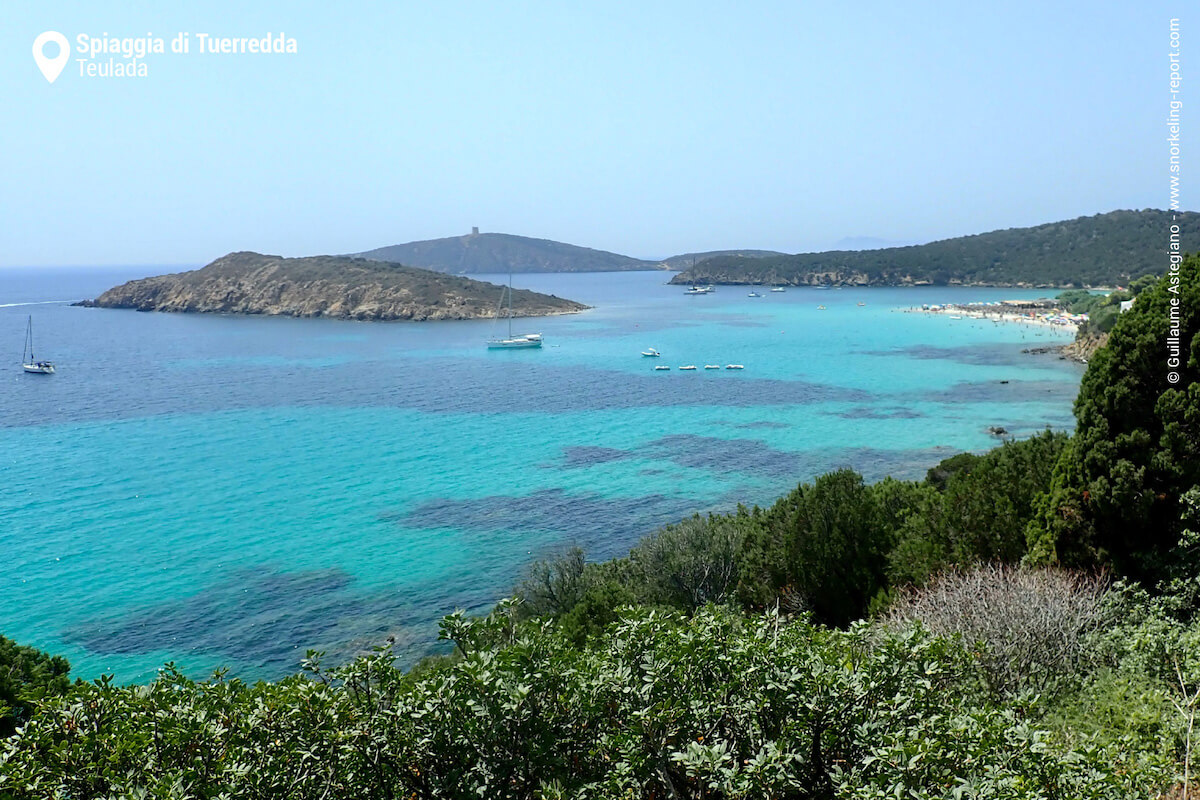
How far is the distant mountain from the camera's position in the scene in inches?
5822

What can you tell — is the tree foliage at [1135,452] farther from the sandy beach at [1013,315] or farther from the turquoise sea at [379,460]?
the sandy beach at [1013,315]

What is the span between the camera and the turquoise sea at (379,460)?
23.8m

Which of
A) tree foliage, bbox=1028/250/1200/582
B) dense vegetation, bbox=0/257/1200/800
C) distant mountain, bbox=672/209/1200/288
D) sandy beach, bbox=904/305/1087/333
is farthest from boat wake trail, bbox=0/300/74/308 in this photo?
dense vegetation, bbox=0/257/1200/800

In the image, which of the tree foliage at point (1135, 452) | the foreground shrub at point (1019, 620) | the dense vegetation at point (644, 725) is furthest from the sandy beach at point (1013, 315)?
the dense vegetation at point (644, 725)

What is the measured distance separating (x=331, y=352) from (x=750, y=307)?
84.0 meters

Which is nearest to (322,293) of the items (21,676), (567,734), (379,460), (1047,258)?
(379,460)

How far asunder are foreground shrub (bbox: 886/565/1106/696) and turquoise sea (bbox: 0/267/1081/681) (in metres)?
13.9

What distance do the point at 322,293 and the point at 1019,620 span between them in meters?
134

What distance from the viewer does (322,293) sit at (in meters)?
132

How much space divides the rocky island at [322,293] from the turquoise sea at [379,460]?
3845cm

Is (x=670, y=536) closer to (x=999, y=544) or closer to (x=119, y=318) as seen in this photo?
(x=999, y=544)

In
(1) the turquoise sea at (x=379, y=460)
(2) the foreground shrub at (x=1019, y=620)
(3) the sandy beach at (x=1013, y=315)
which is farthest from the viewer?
(3) the sandy beach at (x=1013, y=315)

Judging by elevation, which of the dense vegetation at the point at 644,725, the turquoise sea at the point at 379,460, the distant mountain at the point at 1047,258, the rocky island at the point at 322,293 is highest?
the distant mountain at the point at 1047,258

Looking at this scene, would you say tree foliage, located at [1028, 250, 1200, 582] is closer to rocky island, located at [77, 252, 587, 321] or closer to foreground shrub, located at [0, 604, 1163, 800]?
foreground shrub, located at [0, 604, 1163, 800]
